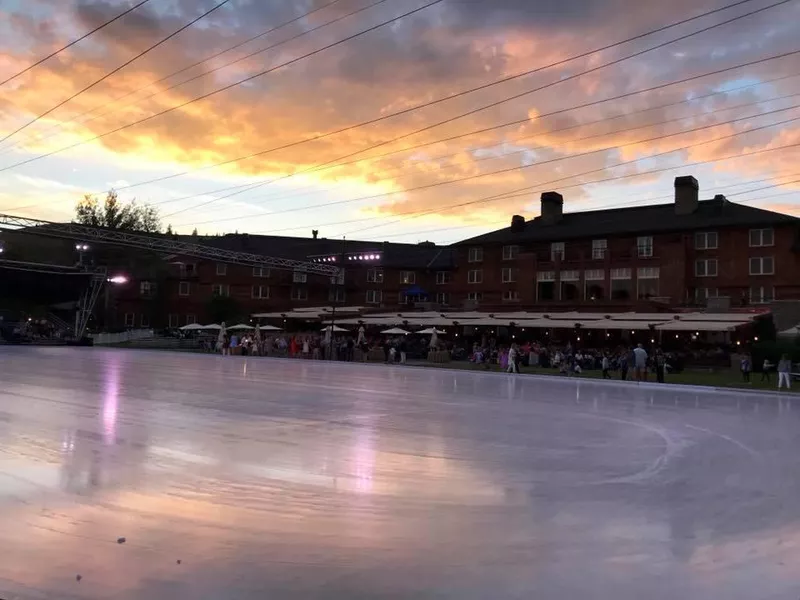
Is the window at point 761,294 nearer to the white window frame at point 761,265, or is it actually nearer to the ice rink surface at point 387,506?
the white window frame at point 761,265

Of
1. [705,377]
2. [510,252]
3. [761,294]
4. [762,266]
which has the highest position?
[510,252]

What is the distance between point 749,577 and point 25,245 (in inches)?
3231

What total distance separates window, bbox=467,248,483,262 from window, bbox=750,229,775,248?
2319 centimetres

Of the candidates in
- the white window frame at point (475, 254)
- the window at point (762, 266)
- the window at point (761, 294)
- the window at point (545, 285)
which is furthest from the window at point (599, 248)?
the white window frame at point (475, 254)

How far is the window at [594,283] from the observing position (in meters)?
52.6

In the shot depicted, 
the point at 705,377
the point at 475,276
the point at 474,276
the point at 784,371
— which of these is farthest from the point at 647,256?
the point at 784,371

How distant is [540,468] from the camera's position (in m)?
8.84

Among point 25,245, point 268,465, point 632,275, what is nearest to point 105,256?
point 25,245

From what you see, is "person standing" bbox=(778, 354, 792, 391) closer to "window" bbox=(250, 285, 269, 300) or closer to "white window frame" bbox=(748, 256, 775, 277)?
"white window frame" bbox=(748, 256, 775, 277)

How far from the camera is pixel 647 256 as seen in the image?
50781mm

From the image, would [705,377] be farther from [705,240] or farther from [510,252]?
[510,252]

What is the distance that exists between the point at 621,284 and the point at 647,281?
198 cm

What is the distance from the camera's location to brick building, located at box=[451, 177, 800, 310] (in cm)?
4709

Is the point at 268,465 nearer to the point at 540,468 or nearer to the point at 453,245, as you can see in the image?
the point at 540,468
